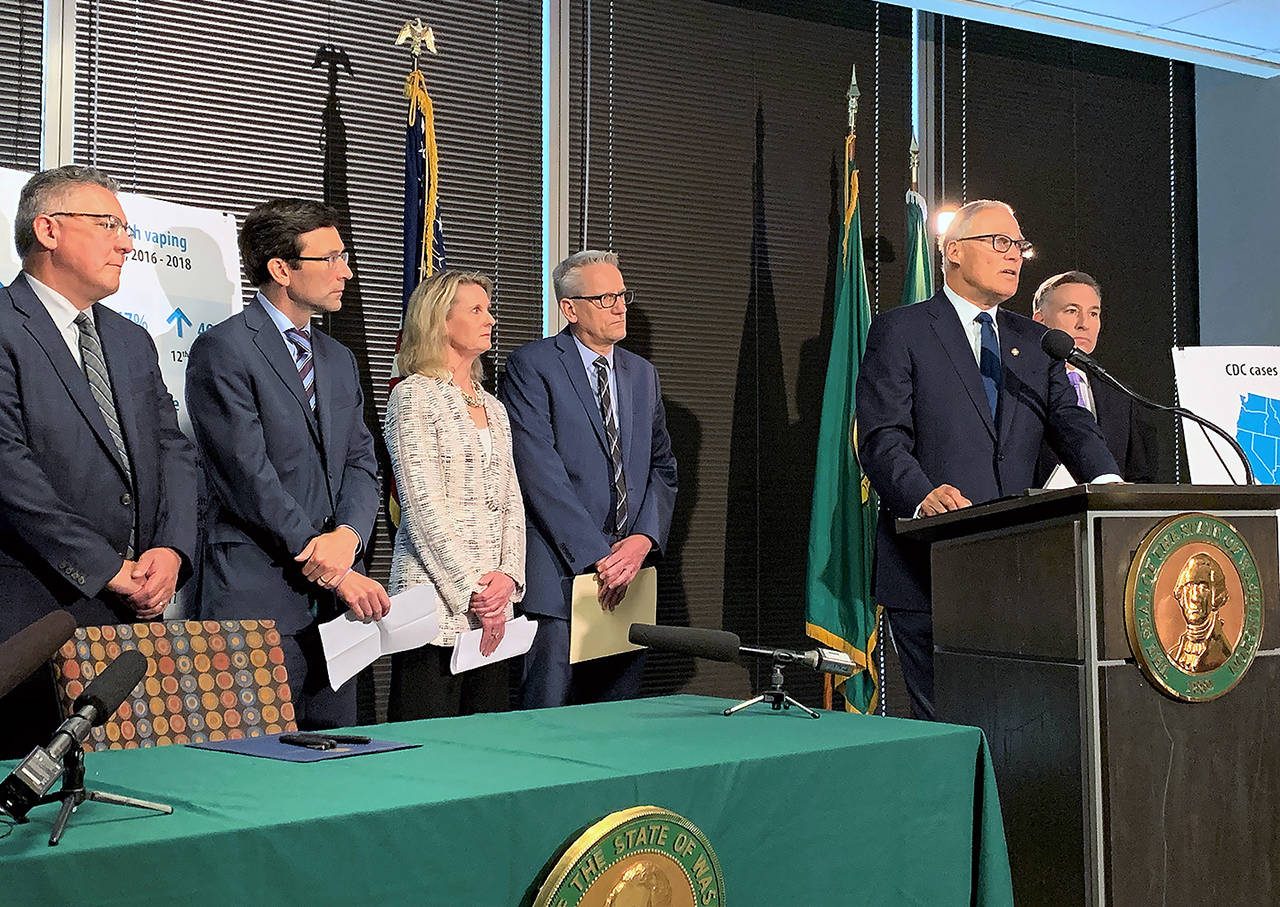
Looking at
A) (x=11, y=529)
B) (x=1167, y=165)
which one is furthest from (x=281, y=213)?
(x=1167, y=165)

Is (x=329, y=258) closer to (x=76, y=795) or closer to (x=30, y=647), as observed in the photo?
(x=30, y=647)

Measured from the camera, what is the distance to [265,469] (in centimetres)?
321

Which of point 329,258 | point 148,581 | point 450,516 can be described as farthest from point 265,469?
point 329,258

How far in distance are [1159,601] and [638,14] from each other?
362cm

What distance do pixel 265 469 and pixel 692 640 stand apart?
1461mm

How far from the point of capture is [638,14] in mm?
5223

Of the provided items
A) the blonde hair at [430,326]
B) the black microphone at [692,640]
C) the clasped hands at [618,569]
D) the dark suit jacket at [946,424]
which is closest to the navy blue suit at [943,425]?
the dark suit jacket at [946,424]

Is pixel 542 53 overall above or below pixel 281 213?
above

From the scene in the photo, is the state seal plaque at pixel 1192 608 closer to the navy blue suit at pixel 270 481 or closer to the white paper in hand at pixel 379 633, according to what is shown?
the white paper in hand at pixel 379 633

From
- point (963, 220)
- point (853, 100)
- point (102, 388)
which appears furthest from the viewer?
point (853, 100)

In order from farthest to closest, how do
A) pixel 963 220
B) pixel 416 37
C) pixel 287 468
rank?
pixel 416 37 → pixel 963 220 → pixel 287 468

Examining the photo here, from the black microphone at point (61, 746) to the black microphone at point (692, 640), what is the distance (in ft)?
3.03

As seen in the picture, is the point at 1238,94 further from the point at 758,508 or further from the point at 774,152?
the point at 758,508

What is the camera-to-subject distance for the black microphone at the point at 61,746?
1221 millimetres
